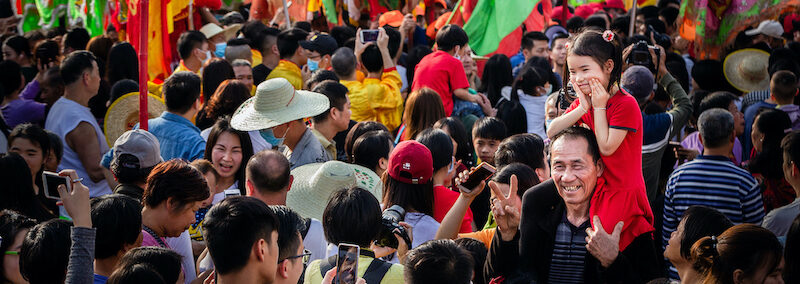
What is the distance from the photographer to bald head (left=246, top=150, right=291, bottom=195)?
3.97 metres

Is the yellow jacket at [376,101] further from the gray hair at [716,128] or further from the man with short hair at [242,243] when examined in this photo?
the man with short hair at [242,243]

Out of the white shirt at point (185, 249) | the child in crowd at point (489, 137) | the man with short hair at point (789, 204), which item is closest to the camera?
the white shirt at point (185, 249)

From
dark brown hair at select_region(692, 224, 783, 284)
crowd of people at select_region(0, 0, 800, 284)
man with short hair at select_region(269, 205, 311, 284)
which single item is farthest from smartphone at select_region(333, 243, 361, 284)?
dark brown hair at select_region(692, 224, 783, 284)

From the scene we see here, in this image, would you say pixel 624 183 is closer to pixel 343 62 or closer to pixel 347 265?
pixel 347 265

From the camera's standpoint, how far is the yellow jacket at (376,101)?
6.81 m

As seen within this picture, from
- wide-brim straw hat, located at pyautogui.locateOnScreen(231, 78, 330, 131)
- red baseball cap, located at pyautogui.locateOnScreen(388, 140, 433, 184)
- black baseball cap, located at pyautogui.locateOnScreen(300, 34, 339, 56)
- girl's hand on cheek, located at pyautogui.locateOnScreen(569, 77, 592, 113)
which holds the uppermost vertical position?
girl's hand on cheek, located at pyautogui.locateOnScreen(569, 77, 592, 113)

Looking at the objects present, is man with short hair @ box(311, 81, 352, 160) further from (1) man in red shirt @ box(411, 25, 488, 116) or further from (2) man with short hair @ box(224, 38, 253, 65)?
(2) man with short hair @ box(224, 38, 253, 65)

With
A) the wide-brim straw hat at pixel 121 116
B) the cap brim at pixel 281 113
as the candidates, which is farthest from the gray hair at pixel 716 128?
the wide-brim straw hat at pixel 121 116

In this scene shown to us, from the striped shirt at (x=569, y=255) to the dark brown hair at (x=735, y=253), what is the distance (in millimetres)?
461

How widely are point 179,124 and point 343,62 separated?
198 cm

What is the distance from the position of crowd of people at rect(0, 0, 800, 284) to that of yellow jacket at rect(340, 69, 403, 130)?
0.06ft

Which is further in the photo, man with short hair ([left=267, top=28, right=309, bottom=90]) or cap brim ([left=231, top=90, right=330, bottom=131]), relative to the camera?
man with short hair ([left=267, top=28, right=309, bottom=90])

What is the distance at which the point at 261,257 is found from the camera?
272 cm

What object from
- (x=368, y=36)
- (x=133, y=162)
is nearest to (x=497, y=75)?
(x=368, y=36)
